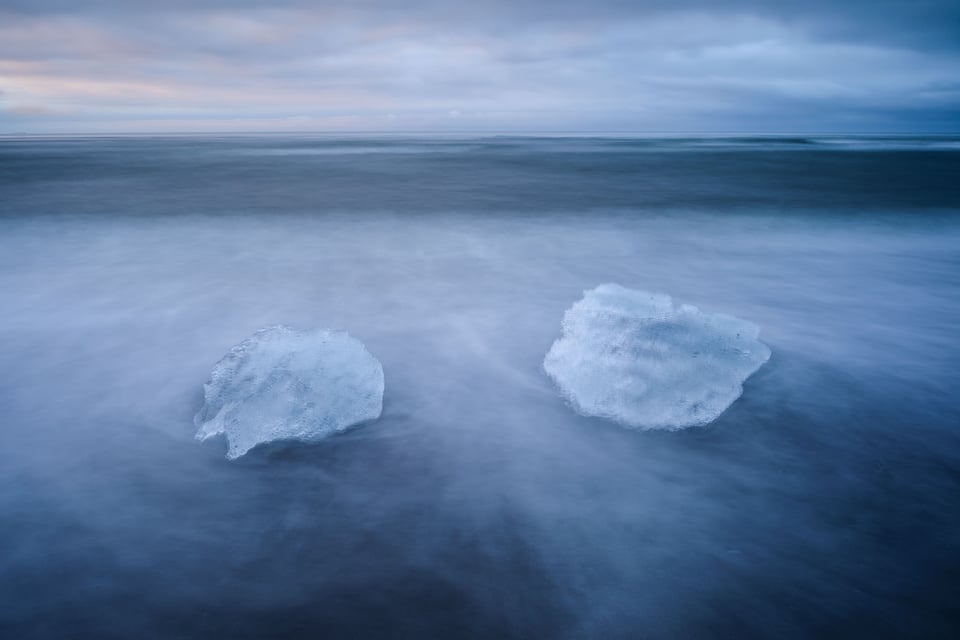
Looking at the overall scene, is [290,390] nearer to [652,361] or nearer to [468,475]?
[468,475]

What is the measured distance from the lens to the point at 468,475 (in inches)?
125

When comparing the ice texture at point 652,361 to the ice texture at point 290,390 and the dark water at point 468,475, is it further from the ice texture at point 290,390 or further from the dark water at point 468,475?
the ice texture at point 290,390

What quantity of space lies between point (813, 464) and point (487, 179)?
57.5ft

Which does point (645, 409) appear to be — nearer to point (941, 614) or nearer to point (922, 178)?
point (941, 614)

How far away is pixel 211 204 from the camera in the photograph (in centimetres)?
1334

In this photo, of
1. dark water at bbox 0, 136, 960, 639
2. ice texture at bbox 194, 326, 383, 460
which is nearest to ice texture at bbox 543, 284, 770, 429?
dark water at bbox 0, 136, 960, 639

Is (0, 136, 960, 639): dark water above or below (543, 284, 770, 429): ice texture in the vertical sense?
below

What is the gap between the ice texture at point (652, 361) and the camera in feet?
12.4

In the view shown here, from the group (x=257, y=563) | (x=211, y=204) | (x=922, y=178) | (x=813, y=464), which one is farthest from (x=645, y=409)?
(x=922, y=178)

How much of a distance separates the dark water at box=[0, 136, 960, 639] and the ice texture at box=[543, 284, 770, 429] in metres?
0.16

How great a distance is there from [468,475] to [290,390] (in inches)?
55.3

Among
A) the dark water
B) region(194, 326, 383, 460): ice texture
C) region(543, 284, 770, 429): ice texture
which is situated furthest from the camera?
region(543, 284, 770, 429): ice texture

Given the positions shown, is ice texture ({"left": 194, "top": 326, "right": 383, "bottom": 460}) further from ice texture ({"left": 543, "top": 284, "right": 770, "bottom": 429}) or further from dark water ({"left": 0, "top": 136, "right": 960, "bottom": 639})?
ice texture ({"left": 543, "top": 284, "right": 770, "bottom": 429})

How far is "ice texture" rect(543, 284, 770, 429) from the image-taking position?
377 centimetres
